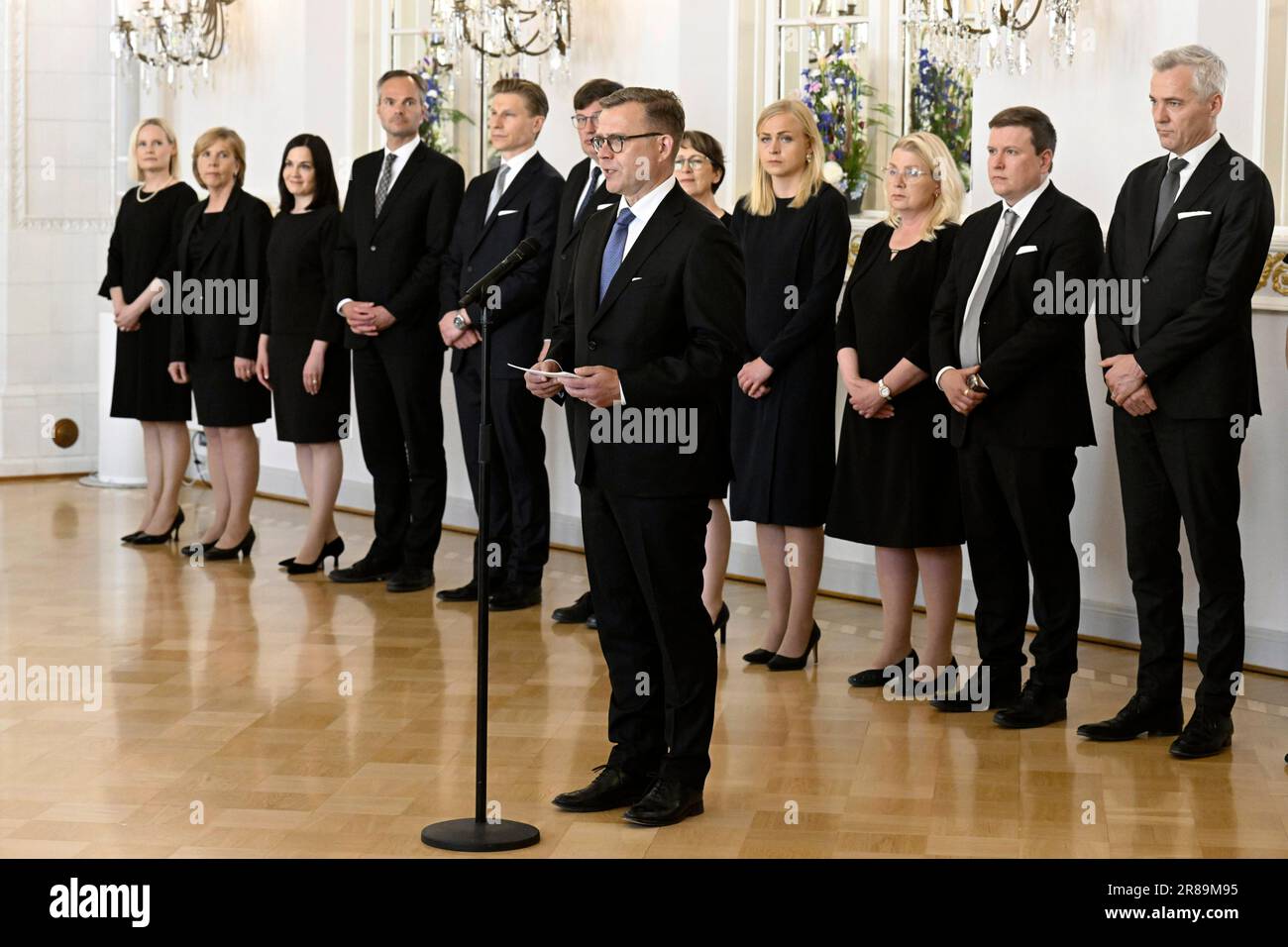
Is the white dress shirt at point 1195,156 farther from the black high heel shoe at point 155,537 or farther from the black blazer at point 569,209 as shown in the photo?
the black high heel shoe at point 155,537

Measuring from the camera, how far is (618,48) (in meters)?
8.20

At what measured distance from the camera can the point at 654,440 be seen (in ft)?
14.1

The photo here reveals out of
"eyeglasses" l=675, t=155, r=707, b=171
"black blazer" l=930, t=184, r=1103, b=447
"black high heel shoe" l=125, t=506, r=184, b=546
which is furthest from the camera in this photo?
"black high heel shoe" l=125, t=506, r=184, b=546

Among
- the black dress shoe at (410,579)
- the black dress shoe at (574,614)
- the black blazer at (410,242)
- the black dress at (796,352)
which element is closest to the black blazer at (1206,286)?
the black dress at (796,352)

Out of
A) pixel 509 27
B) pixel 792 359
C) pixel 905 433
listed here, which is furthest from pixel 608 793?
pixel 509 27

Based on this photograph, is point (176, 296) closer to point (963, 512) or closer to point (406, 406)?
point (406, 406)

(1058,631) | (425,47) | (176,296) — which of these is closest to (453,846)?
(1058,631)

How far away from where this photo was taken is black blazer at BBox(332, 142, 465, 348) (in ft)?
24.1

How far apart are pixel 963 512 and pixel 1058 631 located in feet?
1.54

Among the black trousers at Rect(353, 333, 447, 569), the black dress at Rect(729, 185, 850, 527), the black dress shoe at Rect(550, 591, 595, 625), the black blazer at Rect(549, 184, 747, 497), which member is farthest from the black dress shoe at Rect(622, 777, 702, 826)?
the black trousers at Rect(353, 333, 447, 569)

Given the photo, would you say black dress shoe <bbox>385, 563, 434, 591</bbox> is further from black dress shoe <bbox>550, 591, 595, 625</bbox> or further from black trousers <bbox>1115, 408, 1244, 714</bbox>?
black trousers <bbox>1115, 408, 1244, 714</bbox>

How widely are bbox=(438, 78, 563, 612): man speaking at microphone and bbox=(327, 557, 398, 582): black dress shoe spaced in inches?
18.1

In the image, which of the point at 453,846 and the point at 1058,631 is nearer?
the point at 453,846

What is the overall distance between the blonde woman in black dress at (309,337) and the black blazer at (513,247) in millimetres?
815
